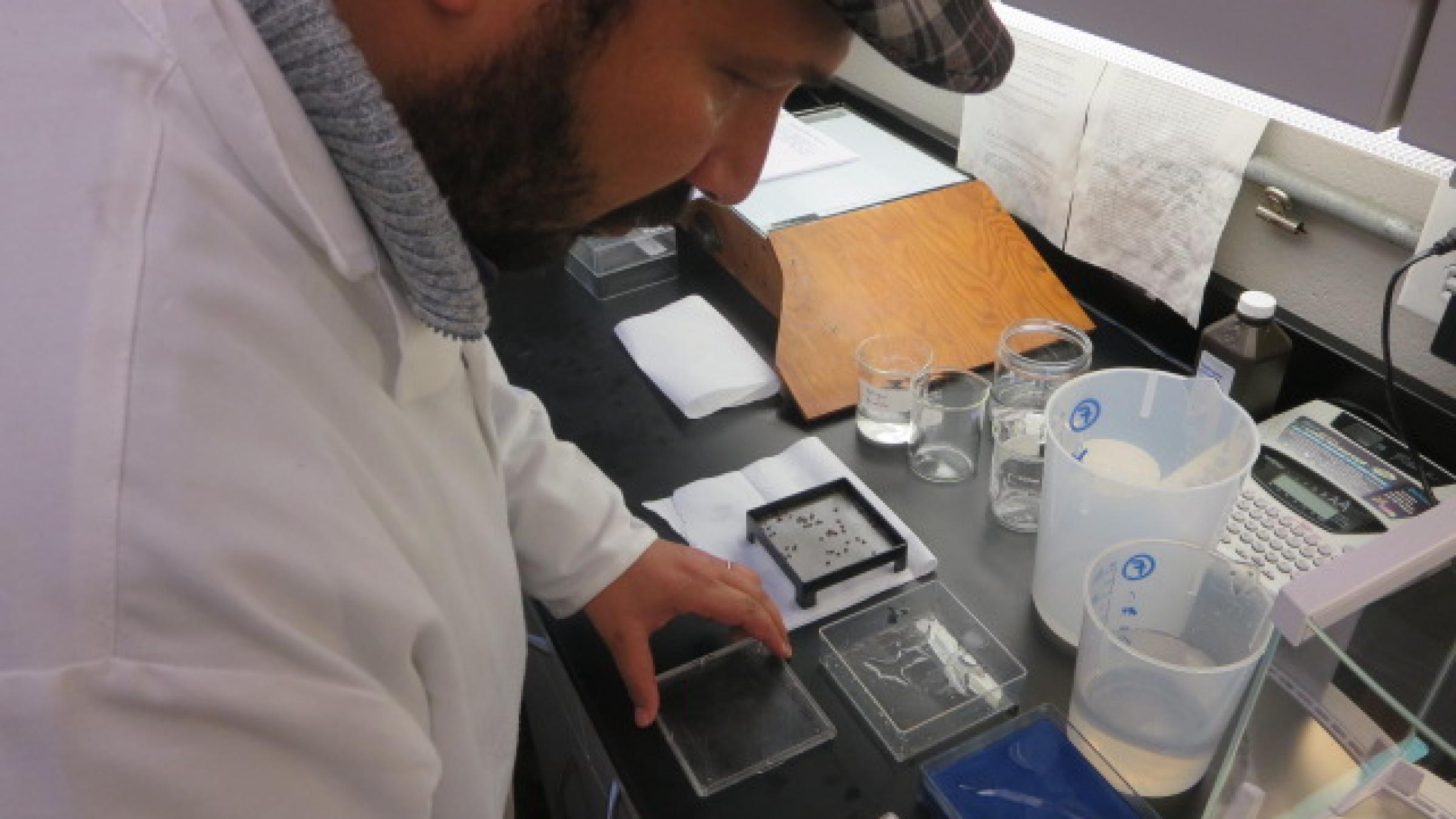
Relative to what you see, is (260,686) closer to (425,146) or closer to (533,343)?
(425,146)

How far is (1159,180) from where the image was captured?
1.22m

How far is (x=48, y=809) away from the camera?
45 cm

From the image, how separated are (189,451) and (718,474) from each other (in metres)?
0.70

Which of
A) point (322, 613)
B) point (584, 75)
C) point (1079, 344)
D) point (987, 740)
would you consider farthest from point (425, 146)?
point (1079, 344)

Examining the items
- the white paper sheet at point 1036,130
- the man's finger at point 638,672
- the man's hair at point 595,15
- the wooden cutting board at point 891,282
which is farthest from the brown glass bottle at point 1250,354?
the man's hair at point 595,15

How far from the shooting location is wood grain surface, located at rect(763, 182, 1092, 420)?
1251mm

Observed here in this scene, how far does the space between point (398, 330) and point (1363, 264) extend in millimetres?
1006

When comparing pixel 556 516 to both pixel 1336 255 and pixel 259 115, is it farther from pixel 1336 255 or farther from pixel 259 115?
pixel 1336 255

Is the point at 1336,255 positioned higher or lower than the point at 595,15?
lower

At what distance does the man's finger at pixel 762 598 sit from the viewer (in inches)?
36.1

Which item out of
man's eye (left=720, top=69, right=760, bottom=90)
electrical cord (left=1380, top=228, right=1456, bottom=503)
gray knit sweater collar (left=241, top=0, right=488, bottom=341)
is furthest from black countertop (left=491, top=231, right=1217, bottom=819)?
man's eye (left=720, top=69, right=760, bottom=90)

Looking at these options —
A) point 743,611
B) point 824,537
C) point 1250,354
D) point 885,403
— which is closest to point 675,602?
point 743,611

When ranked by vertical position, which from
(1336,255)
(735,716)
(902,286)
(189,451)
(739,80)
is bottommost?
(735,716)

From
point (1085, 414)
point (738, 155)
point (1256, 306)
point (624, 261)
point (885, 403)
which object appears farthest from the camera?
point (624, 261)
